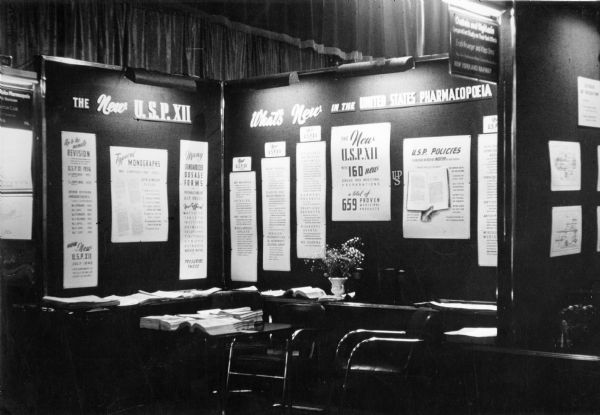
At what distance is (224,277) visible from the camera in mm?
6848

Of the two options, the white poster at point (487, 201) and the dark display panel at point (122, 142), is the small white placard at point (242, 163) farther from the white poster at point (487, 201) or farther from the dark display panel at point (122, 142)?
the white poster at point (487, 201)

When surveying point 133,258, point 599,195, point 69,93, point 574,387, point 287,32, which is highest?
point 287,32

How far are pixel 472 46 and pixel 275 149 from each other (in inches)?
112

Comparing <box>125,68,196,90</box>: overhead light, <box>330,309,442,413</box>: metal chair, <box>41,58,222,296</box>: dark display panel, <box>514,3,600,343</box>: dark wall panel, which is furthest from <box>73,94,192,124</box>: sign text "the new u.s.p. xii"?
<box>514,3,600,343</box>: dark wall panel

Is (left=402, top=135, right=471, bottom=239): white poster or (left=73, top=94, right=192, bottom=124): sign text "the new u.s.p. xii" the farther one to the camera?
(left=73, top=94, right=192, bottom=124): sign text "the new u.s.p. xii"

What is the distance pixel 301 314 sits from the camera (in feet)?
19.0

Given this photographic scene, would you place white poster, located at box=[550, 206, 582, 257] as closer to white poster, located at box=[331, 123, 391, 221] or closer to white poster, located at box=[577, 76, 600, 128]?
white poster, located at box=[577, 76, 600, 128]

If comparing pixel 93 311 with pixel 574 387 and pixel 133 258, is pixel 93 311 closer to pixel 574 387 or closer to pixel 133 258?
pixel 133 258

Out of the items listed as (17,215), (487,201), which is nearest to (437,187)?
(487,201)

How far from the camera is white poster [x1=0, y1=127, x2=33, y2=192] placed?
5.23 metres

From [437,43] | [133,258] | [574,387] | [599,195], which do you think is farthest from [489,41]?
[437,43]

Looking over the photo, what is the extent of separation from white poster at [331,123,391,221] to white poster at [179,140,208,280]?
1221 mm

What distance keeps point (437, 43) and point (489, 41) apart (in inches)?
204

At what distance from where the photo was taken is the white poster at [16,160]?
5.23 meters
